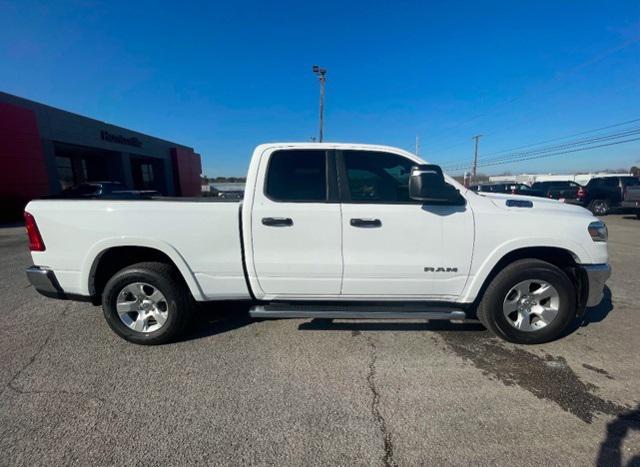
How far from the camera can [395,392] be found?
2.42m

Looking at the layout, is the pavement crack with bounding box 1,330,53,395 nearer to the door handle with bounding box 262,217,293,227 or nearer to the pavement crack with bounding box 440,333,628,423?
the door handle with bounding box 262,217,293,227

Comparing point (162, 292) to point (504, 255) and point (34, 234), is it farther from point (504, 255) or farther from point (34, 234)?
point (504, 255)

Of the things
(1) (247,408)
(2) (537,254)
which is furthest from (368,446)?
(2) (537,254)

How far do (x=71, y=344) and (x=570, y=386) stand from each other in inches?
187

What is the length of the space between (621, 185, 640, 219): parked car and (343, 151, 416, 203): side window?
16434mm

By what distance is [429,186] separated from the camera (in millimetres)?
2723

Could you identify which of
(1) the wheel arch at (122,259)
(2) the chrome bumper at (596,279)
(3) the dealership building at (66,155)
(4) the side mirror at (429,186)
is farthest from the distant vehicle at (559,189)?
(3) the dealership building at (66,155)

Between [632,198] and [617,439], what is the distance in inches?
660

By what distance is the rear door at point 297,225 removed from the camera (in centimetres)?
287

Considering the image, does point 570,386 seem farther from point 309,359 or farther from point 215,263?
point 215,263

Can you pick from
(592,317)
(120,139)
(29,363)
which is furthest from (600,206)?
(120,139)

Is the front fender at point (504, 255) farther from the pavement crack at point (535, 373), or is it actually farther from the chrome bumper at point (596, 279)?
the pavement crack at point (535, 373)

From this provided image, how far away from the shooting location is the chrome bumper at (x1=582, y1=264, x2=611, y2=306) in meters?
2.96

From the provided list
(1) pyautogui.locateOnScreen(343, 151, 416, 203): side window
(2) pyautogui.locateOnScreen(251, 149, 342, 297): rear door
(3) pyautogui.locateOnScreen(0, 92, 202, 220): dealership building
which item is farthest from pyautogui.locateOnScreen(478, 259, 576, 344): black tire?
(3) pyautogui.locateOnScreen(0, 92, 202, 220): dealership building
